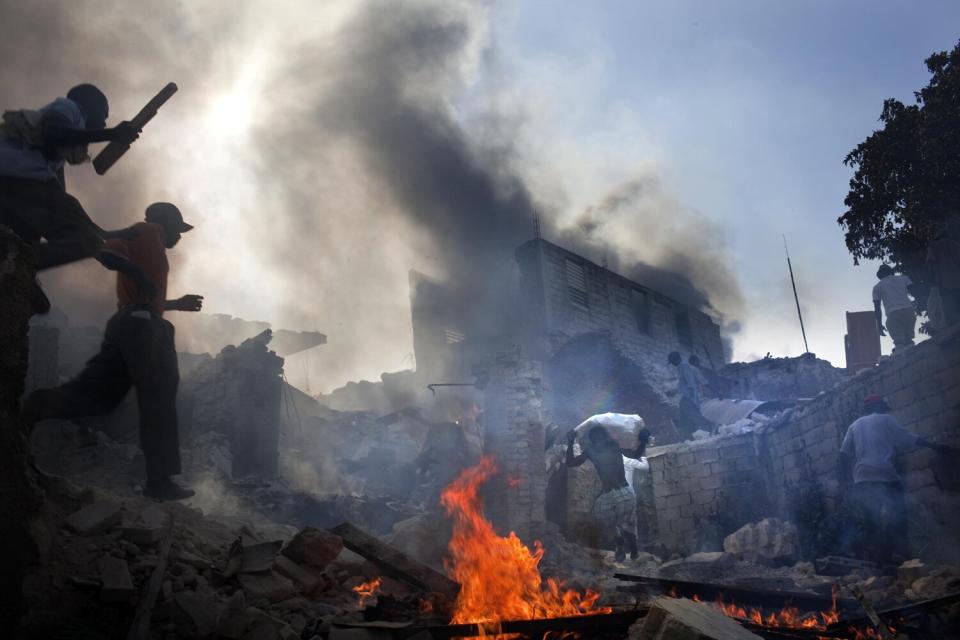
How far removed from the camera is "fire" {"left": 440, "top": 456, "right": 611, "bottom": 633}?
4.29m

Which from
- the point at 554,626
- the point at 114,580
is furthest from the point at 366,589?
the point at 114,580

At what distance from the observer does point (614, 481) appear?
427 inches

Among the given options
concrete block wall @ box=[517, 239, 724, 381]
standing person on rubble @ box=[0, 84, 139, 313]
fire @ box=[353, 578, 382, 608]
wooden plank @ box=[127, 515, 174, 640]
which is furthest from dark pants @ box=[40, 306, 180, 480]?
concrete block wall @ box=[517, 239, 724, 381]

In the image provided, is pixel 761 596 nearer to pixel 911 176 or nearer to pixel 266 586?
pixel 266 586

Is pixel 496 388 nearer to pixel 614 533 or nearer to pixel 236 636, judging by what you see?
pixel 614 533

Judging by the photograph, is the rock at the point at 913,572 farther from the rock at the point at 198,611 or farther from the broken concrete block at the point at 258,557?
the rock at the point at 198,611

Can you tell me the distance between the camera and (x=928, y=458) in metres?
6.39

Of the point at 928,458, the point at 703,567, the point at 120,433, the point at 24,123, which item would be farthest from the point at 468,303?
the point at 24,123

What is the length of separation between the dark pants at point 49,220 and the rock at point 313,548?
7.29 feet

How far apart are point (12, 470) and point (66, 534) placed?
71 cm

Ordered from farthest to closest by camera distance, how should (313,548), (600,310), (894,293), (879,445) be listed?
(600,310) < (894,293) < (879,445) < (313,548)

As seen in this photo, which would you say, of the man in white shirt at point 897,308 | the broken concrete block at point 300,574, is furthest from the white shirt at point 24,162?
the man in white shirt at point 897,308

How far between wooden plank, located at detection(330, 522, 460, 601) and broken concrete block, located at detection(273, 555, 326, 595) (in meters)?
0.59

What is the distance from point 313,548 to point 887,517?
244 inches
